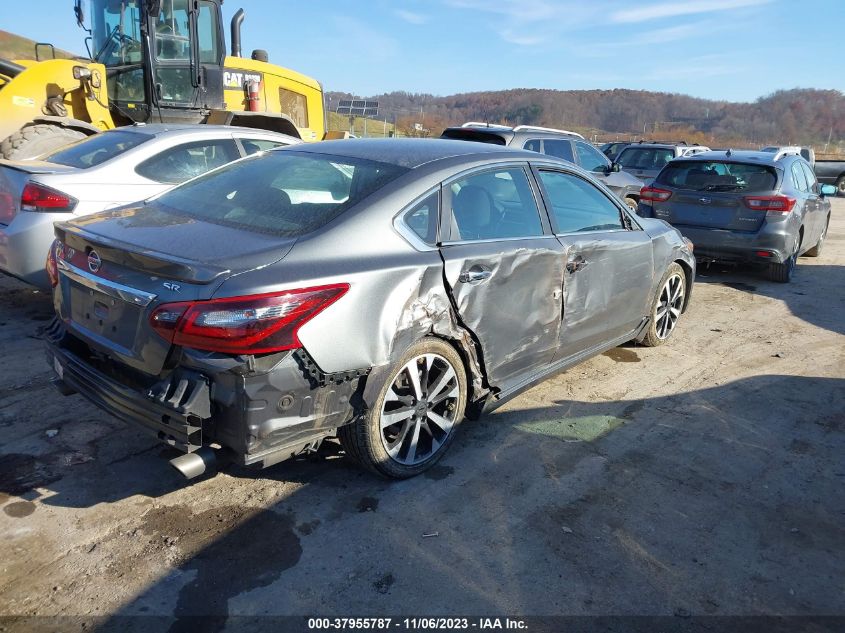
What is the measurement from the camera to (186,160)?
6070mm

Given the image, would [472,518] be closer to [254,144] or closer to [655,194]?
[254,144]

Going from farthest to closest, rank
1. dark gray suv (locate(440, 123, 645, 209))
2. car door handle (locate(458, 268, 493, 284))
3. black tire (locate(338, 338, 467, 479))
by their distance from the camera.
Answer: dark gray suv (locate(440, 123, 645, 209)) → car door handle (locate(458, 268, 493, 284)) → black tire (locate(338, 338, 467, 479))

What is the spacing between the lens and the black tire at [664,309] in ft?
18.2

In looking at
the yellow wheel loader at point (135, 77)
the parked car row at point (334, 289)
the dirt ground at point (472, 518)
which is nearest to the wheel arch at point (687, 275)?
the parked car row at point (334, 289)

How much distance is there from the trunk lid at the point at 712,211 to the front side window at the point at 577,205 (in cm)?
401

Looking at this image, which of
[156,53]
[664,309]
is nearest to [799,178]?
[664,309]

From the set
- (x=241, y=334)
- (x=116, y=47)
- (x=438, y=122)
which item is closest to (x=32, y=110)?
(x=116, y=47)

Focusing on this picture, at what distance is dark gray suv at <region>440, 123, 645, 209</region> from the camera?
9.78m

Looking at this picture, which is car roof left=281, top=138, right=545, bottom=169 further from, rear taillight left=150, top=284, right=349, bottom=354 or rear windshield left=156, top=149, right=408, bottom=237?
rear taillight left=150, top=284, right=349, bottom=354

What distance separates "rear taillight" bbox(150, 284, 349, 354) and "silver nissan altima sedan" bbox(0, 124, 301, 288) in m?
3.13

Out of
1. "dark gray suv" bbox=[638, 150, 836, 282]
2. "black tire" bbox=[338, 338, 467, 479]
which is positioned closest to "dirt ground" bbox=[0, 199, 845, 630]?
"black tire" bbox=[338, 338, 467, 479]

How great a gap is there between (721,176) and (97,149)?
7133mm

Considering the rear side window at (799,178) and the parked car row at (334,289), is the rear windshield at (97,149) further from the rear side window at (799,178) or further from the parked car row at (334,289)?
the rear side window at (799,178)

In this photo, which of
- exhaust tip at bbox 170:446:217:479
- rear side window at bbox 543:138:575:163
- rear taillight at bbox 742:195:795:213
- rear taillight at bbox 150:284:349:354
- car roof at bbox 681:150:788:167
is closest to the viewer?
rear taillight at bbox 150:284:349:354
